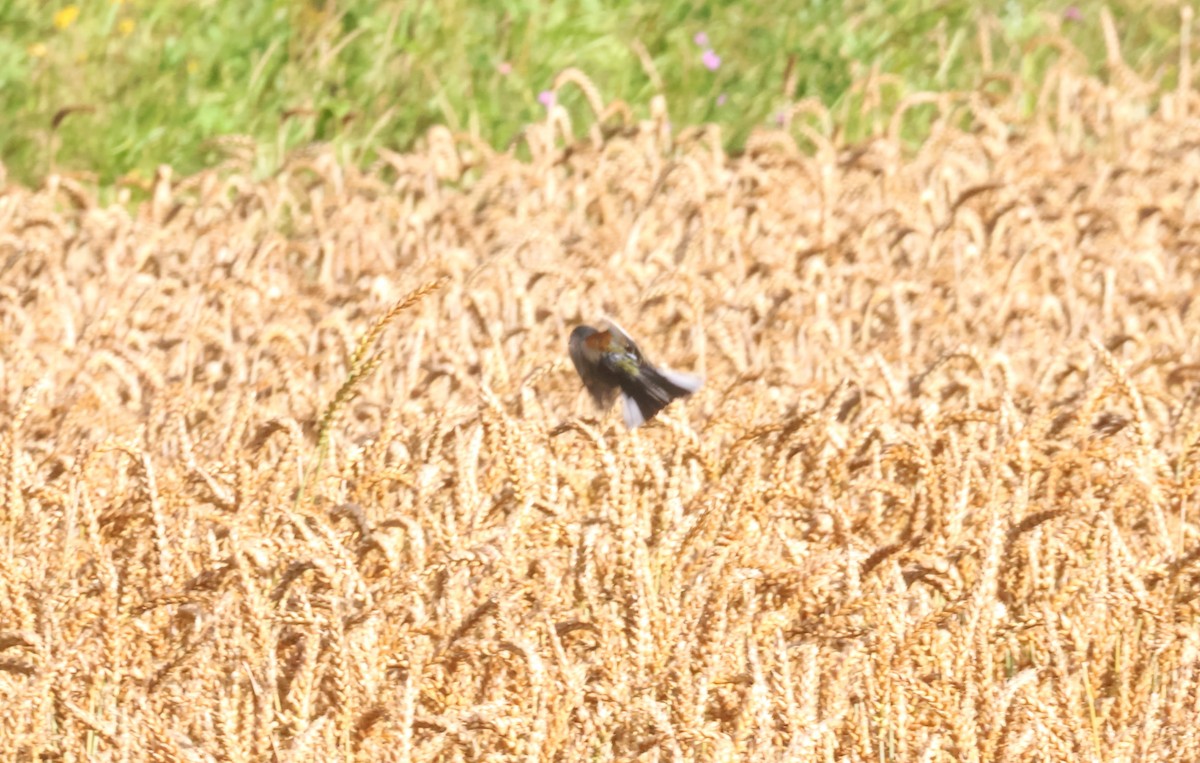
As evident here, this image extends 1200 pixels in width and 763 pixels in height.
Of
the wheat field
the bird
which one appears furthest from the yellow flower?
the bird

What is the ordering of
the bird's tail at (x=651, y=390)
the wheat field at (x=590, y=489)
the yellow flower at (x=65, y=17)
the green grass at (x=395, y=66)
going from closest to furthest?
1. the wheat field at (x=590, y=489)
2. the bird's tail at (x=651, y=390)
3. the green grass at (x=395, y=66)
4. the yellow flower at (x=65, y=17)

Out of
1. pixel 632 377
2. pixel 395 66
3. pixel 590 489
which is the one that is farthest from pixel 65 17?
pixel 632 377

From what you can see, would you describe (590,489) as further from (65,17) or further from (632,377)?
(65,17)

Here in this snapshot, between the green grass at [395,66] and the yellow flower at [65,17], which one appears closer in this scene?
the green grass at [395,66]

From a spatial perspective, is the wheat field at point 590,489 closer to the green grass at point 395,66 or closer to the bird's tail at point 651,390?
the bird's tail at point 651,390

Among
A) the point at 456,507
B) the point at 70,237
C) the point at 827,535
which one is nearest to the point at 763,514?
the point at 827,535

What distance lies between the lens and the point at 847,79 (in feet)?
21.8

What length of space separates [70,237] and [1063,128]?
11.0 ft

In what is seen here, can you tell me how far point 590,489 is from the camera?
113 inches

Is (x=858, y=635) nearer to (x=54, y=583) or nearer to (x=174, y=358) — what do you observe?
(x=54, y=583)

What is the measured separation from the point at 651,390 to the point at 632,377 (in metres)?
0.03

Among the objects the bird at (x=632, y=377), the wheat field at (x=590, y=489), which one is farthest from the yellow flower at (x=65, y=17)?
the bird at (x=632, y=377)

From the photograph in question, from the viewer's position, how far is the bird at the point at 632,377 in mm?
2611

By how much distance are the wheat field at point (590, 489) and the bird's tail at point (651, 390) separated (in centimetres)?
3
